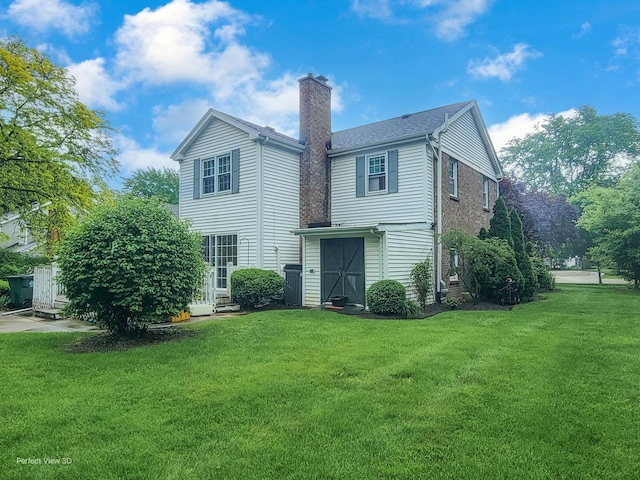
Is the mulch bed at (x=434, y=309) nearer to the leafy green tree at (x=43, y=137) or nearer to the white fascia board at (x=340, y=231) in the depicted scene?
the white fascia board at (x=340, y=231)

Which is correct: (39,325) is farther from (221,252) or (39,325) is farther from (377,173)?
(377,173)

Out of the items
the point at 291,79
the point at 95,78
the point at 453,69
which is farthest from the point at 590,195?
the point at 95,78

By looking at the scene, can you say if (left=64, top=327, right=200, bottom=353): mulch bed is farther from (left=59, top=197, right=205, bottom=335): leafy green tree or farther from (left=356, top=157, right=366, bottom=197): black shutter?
(left=356, top=157, right=366, bottom=197): black shutter

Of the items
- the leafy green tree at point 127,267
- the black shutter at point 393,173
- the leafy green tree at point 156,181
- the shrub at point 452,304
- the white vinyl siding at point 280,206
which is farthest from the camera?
the leafy green tree at point 156,181

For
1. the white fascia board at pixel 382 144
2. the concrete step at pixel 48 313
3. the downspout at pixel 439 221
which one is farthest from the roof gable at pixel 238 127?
the concrete step at pixel 48 313

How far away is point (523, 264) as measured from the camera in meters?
15.4

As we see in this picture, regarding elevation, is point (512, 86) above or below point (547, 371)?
above

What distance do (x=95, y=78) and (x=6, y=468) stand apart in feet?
53.4

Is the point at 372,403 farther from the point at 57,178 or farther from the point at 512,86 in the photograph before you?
the point at 512,86

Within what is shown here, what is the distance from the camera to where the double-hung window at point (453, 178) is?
1505 centimetres

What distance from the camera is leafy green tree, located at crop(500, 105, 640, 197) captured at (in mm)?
39344

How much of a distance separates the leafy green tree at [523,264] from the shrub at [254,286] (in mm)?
8638

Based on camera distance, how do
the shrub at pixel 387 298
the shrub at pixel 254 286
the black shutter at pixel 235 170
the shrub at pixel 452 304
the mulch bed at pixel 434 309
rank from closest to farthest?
the mulch bed at pixel 434 309 → the shrub at pixel 387 298 → the shrub at pixel 254 286 → the shrub at pixel 452 304 → the black shutter at pixel 235 170

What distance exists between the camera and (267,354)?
625 cm
